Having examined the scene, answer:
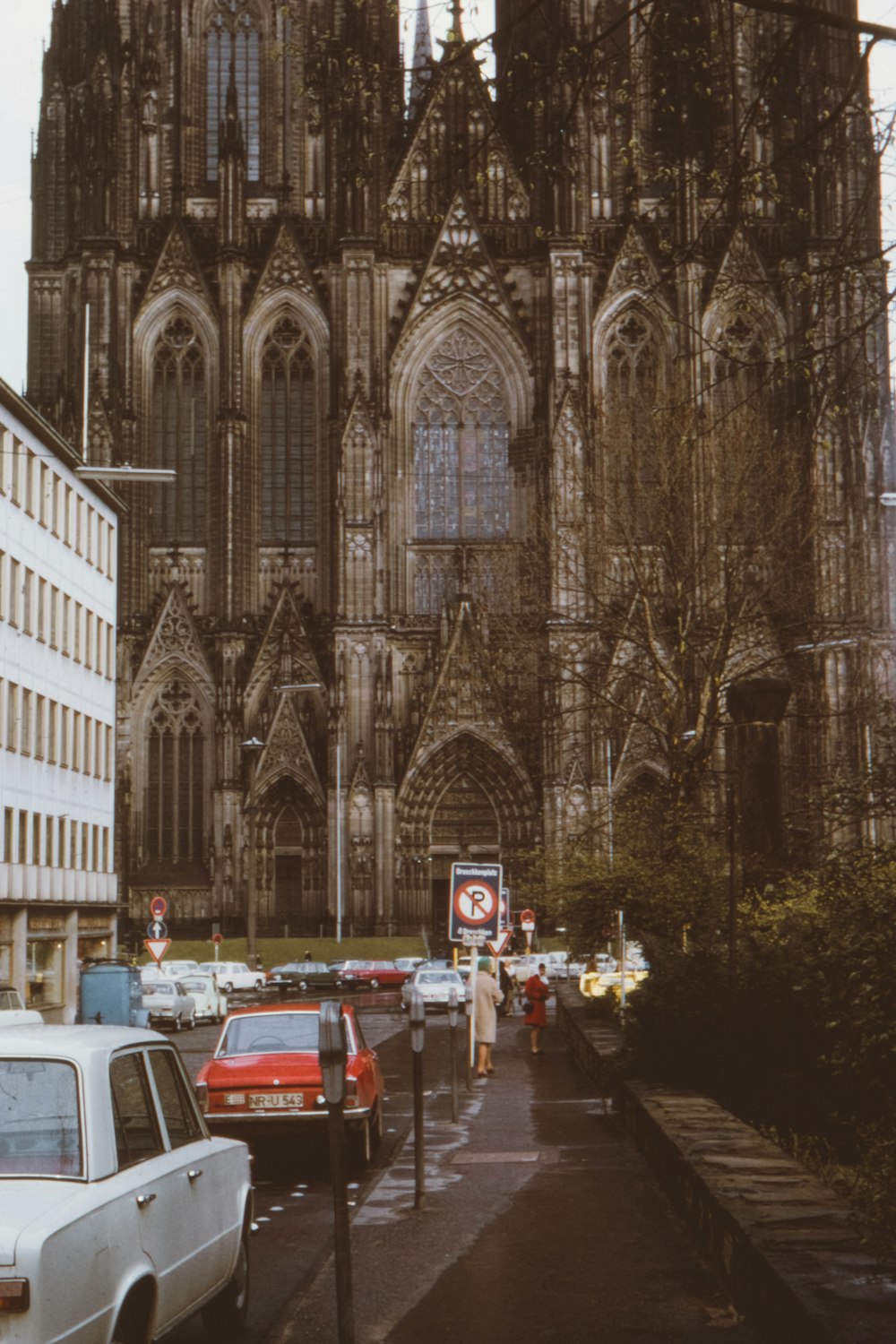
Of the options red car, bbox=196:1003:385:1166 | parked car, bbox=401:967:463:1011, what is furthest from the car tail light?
parked car, bbox=401:967:463:1011

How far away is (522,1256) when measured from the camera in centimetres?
1020

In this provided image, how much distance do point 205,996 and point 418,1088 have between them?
1159 inches

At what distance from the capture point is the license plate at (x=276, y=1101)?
14641 mm

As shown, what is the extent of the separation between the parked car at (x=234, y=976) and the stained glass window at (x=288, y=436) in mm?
14560

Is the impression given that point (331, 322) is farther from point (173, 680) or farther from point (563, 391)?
point (173, 680)

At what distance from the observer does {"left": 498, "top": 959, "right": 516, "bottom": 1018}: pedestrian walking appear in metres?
45.1

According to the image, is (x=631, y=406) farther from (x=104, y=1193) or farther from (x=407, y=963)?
(x=104, y=1193)

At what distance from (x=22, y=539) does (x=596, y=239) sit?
25.5m

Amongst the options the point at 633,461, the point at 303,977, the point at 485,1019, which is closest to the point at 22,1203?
the point at 485,1019

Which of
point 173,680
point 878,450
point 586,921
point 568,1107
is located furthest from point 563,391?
point 568,1107

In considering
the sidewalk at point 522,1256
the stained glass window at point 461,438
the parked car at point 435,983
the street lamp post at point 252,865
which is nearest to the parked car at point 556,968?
the street lamp post at point 252,865

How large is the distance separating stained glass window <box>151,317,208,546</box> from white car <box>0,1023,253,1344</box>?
5177 centimetres

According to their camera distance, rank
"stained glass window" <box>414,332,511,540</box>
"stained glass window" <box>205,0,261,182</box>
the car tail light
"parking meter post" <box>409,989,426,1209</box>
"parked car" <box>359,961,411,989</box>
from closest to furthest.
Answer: the car tail light < "parking meter post" <box>409,989,426,1209</box> < "parked car" <box>359,961,411,989</box> < "stained glass window" <box>414,332,511,540</box> < "stained glass window" <box>205,0,261,182</box>

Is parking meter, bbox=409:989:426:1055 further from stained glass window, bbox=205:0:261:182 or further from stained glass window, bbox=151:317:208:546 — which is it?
stained glass window, bbox=205:0:261:182
